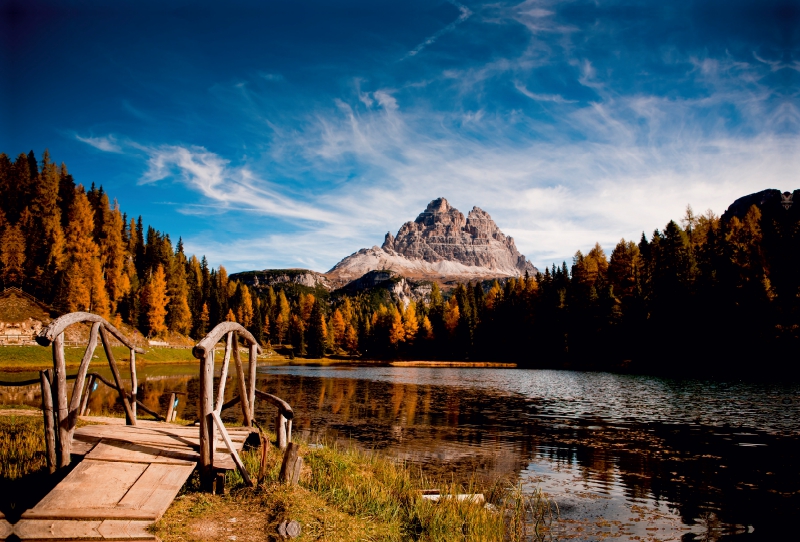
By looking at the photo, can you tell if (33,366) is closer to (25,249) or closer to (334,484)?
(25,249)

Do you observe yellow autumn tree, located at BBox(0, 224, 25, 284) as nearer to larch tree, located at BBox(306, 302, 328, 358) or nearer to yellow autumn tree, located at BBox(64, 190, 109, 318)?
yellow autumn tree, located at BBox(64, 190, 109, 318)

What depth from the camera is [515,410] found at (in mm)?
30125

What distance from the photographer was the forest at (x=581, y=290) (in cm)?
6019

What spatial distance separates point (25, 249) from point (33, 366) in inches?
1305

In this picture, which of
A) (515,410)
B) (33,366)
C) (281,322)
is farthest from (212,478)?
(281,322)

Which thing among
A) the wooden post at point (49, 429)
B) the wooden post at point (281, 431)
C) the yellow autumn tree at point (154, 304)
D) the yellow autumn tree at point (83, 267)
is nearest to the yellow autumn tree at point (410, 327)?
the yellow autumn tree at point (154, 304)

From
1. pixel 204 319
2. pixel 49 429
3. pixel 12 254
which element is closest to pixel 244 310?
pixel 204 319

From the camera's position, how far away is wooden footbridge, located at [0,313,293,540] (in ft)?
22.0

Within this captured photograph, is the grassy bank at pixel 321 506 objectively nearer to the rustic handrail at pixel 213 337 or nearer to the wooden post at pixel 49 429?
the wooden post at pixel 49 429

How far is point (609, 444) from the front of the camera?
63.7ft

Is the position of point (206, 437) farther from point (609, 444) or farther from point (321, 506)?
point (609, 444)

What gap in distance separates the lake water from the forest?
83.2 feet

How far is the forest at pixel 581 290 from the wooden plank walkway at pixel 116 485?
65.5 meters

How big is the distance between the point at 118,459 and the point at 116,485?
971 millimetres
